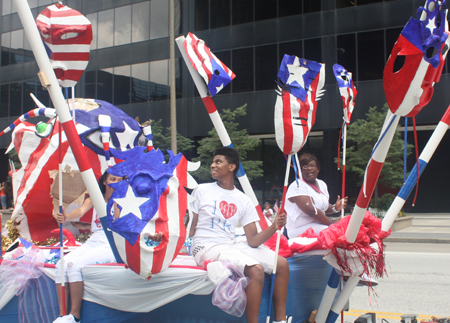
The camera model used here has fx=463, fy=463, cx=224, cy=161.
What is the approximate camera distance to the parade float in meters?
2.62

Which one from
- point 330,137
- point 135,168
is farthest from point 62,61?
point 330,137

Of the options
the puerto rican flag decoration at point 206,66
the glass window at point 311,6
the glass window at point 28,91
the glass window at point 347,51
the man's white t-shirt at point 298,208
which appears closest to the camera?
the puerto rican flag decoration at point 206,66

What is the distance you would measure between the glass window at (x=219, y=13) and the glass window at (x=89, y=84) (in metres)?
7.21

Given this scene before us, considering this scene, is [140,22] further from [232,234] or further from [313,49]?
[232,234]

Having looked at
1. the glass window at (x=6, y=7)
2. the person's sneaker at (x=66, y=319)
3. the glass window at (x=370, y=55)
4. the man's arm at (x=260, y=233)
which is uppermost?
the glass window at (x=6, y=7)

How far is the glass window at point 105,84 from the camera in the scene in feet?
81.6

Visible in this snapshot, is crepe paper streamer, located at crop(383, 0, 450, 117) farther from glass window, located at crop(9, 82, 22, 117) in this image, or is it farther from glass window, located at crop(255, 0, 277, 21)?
glass window, located at crop(9, 82, 22, 117)

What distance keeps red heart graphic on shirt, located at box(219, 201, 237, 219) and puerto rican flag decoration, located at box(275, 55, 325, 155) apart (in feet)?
2.15

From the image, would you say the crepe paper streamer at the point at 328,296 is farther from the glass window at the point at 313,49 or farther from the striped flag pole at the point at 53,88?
the glass window at the point at 313,49

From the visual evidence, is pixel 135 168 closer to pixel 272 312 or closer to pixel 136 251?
pixel 136 251

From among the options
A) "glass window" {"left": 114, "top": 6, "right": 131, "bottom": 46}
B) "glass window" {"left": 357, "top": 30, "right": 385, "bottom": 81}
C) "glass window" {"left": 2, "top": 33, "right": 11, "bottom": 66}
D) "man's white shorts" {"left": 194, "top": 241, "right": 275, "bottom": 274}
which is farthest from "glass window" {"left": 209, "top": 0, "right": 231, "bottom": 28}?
"man's white shorts" {"left": 194, "top": 241, "right": 275, "bottom": 274}

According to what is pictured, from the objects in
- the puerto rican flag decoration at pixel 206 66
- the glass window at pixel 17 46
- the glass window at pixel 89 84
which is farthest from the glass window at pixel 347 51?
the glass window at pixel 17 46

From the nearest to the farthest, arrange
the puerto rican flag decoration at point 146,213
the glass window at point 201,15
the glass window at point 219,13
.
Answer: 1. the puerto rican flag decoration at point 146,213
2. the glass window at point 219,13
3. the glass window at point 201,15

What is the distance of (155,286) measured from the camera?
3133 mm
